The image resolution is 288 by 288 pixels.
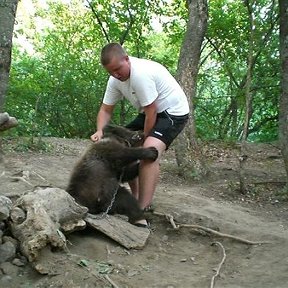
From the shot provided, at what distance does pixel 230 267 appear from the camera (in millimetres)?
4039

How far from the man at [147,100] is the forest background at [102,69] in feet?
18.8

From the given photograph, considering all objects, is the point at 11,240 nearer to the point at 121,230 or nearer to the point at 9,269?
the point at 9,269

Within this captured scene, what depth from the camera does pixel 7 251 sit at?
11.8 feet

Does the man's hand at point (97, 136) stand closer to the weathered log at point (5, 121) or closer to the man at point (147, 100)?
the man at point (147, 100)

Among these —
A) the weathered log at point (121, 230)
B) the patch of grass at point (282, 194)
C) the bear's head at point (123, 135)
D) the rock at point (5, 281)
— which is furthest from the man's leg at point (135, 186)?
the patch of grass at point (282, 194)

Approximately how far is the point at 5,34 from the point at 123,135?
6.63 feet

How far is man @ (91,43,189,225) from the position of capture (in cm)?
436

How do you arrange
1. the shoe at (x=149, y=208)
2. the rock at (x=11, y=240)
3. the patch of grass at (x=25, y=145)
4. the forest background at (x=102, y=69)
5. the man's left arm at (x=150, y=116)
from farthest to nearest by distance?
the forest background at (x=102, y=69) < the patch of grass at (x=25, y=145) < the shoe at (x=149, y=208) < the man's left arm at (x=150, y=116) < the rock at (x=11, y=240)

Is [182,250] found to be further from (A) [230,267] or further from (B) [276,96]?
(B) [276,96]

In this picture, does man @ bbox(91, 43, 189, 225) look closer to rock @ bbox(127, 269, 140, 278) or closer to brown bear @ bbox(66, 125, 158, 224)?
brown bear @ bbox(66, 125, 158, 224)

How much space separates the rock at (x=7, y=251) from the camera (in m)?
3.58

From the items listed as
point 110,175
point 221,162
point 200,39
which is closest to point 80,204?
point 110,175

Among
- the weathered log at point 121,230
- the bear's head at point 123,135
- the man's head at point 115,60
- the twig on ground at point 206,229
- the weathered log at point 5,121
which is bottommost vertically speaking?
the weathered log at point 121,230

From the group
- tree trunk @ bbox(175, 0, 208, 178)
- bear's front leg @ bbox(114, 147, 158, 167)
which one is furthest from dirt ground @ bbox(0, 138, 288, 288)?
bear's front leg @ bbox(114, 147, 158, 167)
